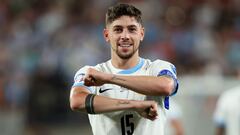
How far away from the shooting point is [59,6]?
15.9 meters

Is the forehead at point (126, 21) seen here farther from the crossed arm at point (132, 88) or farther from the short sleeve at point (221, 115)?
the short sleeve at point (221, 115)

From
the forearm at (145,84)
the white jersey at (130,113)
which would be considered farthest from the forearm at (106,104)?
the white jersey at (130,113)

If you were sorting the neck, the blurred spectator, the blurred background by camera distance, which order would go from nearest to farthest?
the neck < the blurred spectator < the blurred background

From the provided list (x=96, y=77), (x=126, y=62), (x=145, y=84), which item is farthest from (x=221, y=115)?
(x=96, y=77)

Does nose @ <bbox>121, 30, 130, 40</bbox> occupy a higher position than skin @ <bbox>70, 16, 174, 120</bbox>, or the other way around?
nose @ <bbox>121, 30, 130, 40</bbox>

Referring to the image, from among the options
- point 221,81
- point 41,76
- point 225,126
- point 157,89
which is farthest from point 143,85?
point 41,76

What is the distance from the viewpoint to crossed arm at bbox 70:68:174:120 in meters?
5.33

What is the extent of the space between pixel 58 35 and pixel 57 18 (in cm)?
64

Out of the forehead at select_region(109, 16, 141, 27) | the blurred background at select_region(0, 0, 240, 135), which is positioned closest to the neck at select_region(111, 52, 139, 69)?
the forehead at select_region(109, 16, 141, 27)

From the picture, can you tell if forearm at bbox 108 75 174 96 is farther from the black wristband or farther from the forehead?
the forehead

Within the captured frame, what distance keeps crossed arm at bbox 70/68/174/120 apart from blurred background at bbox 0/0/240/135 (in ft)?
20.8

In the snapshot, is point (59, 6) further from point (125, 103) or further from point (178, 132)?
point (125, 103)

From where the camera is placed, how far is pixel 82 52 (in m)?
14.1

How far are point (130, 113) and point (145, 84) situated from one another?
0.43 m
